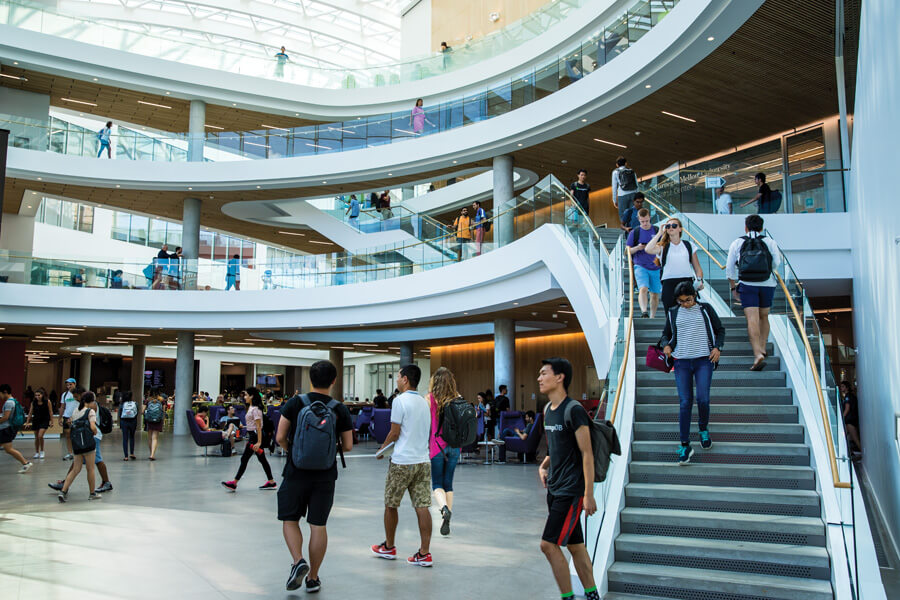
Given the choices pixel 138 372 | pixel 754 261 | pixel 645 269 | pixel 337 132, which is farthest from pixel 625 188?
pixel 138 372

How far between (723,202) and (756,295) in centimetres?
601

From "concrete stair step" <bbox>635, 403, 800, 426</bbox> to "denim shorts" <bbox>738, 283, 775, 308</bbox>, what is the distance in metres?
1.35

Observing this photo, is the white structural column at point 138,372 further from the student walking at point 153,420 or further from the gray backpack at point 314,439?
the gray backpack at point 314,439

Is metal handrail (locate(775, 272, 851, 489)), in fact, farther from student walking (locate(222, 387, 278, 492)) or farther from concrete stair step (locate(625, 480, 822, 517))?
student walking (locate(222, 387, 278, 492))

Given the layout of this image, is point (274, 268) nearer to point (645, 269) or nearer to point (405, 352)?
point (405, 352)

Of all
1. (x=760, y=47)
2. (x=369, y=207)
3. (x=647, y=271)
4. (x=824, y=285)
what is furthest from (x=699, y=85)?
(x=369, y=207)

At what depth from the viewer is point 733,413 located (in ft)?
20.8

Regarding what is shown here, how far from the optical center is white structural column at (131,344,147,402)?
29.6 metres

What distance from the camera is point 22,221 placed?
2564 centimetres

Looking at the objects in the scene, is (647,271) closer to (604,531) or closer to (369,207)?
(604,531)

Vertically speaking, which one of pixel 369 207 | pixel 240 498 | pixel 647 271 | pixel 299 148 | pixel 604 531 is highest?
pixel 299 148

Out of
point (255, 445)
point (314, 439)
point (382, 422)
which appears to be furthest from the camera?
point (382, 422)

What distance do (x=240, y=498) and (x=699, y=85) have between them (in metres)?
12.0

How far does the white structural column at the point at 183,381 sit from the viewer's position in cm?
2309
